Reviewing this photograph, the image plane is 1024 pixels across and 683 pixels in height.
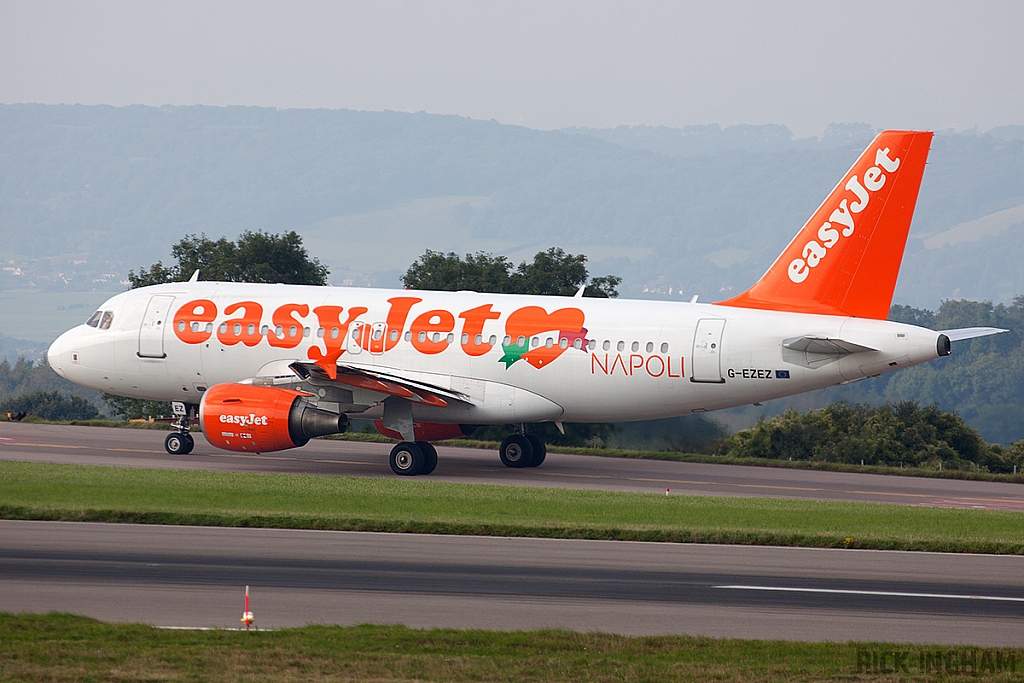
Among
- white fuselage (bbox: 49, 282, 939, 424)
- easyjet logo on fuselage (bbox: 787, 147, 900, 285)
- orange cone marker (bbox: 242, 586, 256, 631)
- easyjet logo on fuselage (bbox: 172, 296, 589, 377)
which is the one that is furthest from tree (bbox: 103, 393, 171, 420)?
orange cone marker (bbox: 242, 586, 256, 631)

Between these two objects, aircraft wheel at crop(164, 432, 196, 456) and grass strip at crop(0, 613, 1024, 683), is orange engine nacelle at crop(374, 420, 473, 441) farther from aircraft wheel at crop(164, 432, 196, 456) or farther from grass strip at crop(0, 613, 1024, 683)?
grass strip at crop(0, 613, 1024, 683)

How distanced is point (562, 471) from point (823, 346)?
8307 millimetres

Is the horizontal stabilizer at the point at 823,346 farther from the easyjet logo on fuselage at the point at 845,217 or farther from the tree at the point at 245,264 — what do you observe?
the tree at the point at 245,264

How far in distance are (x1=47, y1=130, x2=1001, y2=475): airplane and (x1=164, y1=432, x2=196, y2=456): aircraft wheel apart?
0.14 feet

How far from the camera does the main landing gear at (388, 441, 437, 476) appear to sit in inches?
1240

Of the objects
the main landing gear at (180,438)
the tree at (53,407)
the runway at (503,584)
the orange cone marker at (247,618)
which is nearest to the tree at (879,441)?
the main landing gear at (180,438)

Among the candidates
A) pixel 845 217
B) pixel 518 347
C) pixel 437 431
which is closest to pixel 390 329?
pixel 437 431

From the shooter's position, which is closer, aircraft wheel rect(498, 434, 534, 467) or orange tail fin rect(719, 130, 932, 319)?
orange tail fin rect(719, 130, 932, 319)

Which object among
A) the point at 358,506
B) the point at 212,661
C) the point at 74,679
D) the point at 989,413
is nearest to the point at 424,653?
the point at 212,661

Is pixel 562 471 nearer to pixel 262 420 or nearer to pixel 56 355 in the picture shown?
pixel 262 420

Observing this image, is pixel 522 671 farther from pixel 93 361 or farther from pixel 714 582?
pixel 93 361

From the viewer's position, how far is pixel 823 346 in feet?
96.9

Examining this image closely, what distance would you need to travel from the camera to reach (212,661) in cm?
1263

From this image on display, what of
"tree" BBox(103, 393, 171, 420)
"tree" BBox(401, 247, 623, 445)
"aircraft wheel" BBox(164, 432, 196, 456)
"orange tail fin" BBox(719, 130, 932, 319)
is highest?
"tree" BBox(401, 247, 623, 445)
